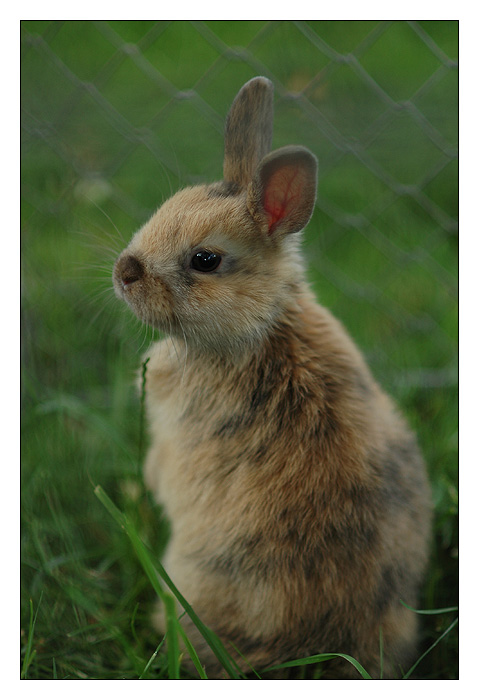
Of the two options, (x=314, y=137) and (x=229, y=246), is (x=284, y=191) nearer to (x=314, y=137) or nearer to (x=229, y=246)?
(x=229, y=246)

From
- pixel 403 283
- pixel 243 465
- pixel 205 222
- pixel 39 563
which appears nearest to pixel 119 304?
pixel 205 222

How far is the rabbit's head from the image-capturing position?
1.52 m

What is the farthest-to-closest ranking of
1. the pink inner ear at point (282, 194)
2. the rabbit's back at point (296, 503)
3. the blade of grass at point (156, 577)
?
the rabbit's back at point (296, 503) < the pink inner ear at point (282, 194) < the blade of grass at point (156, 577)

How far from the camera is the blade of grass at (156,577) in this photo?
4.52 feet

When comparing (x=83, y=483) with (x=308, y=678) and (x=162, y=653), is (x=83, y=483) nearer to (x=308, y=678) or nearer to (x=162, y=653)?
(x=162, y=653)

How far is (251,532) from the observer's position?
5.41 feet

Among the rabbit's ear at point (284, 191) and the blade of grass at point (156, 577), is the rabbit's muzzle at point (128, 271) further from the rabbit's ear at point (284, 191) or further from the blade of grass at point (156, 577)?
the blade of grass at point (156, 577)

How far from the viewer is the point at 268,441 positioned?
5.50 feet

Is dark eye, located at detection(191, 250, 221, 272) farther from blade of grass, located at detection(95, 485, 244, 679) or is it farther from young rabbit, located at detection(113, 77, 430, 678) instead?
blade of grass, located at detection(95, 485, 244, 679)

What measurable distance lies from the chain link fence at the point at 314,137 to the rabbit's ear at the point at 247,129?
237mm

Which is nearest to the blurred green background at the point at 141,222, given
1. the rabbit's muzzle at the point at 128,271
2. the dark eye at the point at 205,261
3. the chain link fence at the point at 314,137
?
the chain link fence at the point at 314,137

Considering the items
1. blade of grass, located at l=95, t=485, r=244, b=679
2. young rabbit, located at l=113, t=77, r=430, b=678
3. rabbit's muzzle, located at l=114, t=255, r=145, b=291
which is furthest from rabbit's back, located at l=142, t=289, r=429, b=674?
rabbit's muzzle, located at l=114, t=255, r=145, b=291

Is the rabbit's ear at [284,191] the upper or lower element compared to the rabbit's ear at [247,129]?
lower

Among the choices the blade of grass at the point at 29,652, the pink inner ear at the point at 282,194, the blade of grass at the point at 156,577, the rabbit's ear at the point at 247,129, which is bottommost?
the blade of grass at the point at 29,652
